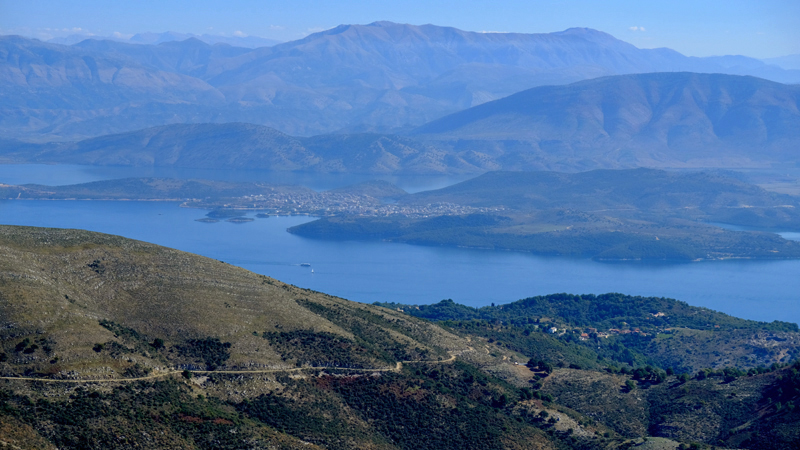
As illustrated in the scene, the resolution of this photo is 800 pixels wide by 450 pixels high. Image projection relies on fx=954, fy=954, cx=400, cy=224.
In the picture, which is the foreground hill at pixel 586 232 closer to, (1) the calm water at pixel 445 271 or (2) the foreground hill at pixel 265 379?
(1) the calm water at pixel 445 271

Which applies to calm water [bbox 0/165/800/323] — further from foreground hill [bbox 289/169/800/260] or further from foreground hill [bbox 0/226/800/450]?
foreground hill [bbox 0/226/800/450]

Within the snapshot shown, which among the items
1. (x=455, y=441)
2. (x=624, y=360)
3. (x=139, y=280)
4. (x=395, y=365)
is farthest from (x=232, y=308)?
(x=624, y=360)

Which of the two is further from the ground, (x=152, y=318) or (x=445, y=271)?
(x=152, y=318)

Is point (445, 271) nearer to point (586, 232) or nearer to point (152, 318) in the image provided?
point (586, 232)

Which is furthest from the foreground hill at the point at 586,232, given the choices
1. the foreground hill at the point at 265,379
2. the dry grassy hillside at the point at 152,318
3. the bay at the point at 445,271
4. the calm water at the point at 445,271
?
the dry grassy hillside at the point at 152,318

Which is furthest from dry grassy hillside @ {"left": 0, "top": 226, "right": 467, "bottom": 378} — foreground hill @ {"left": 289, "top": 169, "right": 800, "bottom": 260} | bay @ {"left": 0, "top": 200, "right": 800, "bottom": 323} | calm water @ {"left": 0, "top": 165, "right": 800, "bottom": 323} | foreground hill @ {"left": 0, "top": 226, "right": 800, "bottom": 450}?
foreground hill @ {"left": 289, "top": 169, "right": 800, "bottom": 260}

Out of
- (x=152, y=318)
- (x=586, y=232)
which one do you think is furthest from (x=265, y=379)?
(x=586, y=232)
